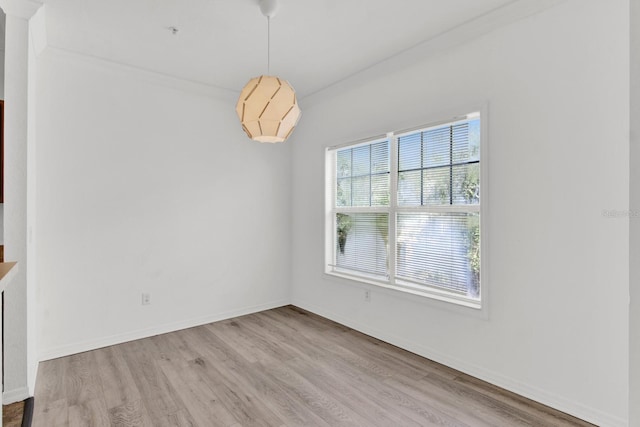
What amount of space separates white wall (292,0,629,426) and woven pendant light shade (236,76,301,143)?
1469mm

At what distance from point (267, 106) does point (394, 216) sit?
1.84 m

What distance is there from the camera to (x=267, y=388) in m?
2.57

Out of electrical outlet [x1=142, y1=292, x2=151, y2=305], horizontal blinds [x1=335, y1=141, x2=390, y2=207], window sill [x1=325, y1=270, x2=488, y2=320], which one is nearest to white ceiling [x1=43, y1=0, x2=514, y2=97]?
horizontal blinds [x1=335, y1=141, x2=390, y2=207]

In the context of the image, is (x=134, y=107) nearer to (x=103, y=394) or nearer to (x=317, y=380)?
(x=103, y=394)

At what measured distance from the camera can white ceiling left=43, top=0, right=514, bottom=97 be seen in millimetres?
2502

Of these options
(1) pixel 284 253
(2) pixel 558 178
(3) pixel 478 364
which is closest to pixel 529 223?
(2) pixel 558 178

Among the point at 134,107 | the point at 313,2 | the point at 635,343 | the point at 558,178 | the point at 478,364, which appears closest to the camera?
the point at 635,343

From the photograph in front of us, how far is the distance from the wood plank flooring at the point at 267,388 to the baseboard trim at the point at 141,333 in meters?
0.09

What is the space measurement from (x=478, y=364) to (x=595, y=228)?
51.9 inches

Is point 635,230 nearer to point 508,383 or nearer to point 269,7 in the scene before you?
point 508,383

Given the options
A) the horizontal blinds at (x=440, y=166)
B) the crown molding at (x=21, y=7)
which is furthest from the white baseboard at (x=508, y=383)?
the crown molding at (x=21, y=7)

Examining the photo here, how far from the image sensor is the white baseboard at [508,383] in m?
2.11

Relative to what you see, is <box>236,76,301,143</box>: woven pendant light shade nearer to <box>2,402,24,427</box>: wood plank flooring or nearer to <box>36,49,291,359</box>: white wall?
<box>36,49,291,359</box>: white wall

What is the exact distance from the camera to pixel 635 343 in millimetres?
776
